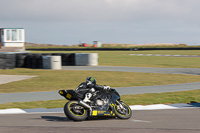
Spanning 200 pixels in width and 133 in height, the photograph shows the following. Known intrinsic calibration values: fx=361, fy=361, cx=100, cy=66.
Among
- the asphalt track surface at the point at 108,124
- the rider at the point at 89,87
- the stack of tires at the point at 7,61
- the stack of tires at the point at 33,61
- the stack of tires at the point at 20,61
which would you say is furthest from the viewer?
the stack of tires at the point at 20,61

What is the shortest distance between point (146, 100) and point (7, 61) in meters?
15.2

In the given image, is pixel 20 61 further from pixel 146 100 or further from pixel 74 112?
pixel 74 112

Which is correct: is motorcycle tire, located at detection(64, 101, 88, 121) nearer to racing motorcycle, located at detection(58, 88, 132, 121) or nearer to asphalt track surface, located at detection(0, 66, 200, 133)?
racing motorcycle, located at detection(58, 88, 132, 121)

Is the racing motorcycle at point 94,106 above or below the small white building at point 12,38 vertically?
below

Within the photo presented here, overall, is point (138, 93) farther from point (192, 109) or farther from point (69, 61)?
point (69, 61)

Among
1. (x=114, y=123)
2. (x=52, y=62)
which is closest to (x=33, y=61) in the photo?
(x=52, y=62)

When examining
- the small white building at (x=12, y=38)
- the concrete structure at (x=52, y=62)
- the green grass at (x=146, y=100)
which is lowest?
the green grass at (x=146, y=100)

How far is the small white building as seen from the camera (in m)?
39.8

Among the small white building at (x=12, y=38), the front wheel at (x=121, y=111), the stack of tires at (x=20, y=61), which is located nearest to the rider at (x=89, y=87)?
the front wheel at (x=121, y=111)

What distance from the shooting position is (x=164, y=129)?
7.39 m

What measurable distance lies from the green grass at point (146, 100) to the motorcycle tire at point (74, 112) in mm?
2998

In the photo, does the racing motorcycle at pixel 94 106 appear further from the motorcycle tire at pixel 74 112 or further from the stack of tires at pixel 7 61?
the stack of tires at pixel 7 61

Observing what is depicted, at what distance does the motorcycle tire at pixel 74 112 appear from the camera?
819cm

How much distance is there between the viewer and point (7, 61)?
2538 cm
